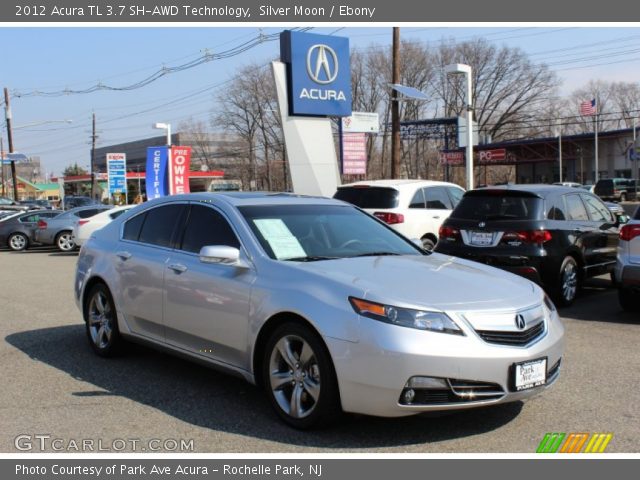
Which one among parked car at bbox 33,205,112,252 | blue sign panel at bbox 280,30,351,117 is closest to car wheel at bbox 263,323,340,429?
blue sign panel at bbox 280,30,351,117

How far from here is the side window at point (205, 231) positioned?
5445 mm

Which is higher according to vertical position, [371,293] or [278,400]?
[371,293]

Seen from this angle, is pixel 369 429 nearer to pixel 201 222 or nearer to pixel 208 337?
pixel 208 337

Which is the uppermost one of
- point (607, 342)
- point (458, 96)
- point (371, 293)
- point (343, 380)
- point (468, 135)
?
point (458, 96)

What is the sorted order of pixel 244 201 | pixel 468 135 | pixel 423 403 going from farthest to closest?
pixel 468 135 < pixel 244 201 < pixel 423 403

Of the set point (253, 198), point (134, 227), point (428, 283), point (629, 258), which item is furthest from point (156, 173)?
point (428, 283)

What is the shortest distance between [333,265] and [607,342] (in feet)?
12.6

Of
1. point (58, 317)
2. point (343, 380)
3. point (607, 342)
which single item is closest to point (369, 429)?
point (343, 380)

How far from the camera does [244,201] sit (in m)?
5.75

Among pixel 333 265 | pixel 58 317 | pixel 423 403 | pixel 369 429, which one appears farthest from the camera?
pixel 58 317

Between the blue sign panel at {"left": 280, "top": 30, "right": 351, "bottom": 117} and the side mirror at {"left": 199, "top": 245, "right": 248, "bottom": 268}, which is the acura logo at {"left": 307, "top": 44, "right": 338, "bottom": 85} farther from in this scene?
the side mirror at {"left": 199, "top": 245, "right": 248, "bottom": 268}

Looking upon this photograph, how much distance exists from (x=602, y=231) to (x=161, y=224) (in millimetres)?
6868

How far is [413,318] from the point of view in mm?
4176

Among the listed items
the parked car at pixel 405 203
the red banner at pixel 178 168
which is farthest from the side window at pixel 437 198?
the red banner at pixel 178 168
